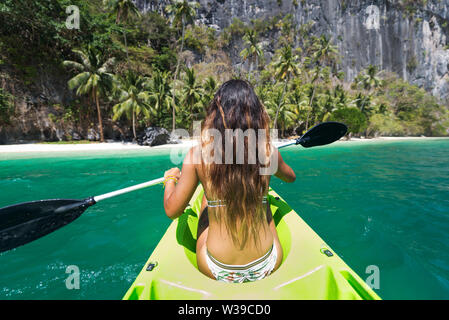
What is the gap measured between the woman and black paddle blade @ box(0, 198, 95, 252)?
1785 millimetres

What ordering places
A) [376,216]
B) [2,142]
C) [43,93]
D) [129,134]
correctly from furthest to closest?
[129,134] → [43,93] → [2,142] → [376,216]

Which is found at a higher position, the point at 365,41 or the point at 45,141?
the point at 365,41

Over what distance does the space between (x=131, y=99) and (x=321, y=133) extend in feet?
68.1

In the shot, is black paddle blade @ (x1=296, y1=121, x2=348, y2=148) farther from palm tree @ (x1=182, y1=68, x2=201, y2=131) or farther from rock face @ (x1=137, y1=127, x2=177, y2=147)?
palm tree @ (x1=182, y1=68, x2=201, y2=131)

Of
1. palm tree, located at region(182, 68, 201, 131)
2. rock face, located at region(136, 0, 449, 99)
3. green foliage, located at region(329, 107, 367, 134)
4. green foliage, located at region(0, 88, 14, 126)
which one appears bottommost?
green foliage, located at region(329, 107, 367, 134)

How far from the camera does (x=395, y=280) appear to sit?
243 centimetres

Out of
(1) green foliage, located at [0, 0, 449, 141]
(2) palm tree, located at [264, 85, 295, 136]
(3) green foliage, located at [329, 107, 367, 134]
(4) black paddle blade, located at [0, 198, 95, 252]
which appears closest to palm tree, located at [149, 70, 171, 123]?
(1) green foliage, located at [0, 0, 449, 141]

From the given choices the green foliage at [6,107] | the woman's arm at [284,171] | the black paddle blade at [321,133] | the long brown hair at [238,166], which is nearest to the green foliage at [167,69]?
the green foliage at [6,107]

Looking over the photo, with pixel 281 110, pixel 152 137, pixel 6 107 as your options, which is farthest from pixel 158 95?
pixel 281 110

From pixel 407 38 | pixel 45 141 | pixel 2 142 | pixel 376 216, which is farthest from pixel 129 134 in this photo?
pixel 407 38

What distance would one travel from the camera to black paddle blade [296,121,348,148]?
3.62 metres

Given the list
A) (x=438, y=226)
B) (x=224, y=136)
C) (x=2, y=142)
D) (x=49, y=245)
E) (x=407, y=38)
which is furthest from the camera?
(x=407, y=38)

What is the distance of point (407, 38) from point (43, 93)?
75.4 metres

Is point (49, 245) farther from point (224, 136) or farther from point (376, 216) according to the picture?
point (376, 216)
